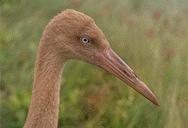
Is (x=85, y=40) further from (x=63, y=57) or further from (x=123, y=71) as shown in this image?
(x=123, y=71)

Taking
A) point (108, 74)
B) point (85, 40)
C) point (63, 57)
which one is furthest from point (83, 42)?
point (108, 74)

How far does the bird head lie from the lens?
191 centimetres

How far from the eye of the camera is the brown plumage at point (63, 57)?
75.4 inches

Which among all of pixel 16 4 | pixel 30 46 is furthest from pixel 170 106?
pixel 16 4

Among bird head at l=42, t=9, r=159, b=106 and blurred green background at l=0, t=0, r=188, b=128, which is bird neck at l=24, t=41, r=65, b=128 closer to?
bird head at l=42, t=9, r=159, b=106

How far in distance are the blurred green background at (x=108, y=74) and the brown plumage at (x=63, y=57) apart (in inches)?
33.0

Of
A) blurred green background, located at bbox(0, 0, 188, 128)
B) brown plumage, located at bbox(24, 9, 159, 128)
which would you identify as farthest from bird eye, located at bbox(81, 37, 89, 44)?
blurred green background, located at bbox(0, 0, 188, 128)

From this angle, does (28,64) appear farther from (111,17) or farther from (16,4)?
(111,17)

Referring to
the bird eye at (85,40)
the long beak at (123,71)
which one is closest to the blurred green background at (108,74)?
the long beak at (123,71)

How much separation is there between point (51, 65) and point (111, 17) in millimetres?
1966

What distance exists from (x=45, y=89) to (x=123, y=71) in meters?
0.58

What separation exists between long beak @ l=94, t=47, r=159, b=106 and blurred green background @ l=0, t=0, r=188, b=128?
36.1 inches

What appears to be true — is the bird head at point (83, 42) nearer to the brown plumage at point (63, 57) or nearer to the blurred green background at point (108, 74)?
the brown plumage at point (63, 57)

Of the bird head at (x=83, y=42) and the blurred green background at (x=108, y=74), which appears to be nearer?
the bird head at (x=83, y=42)
